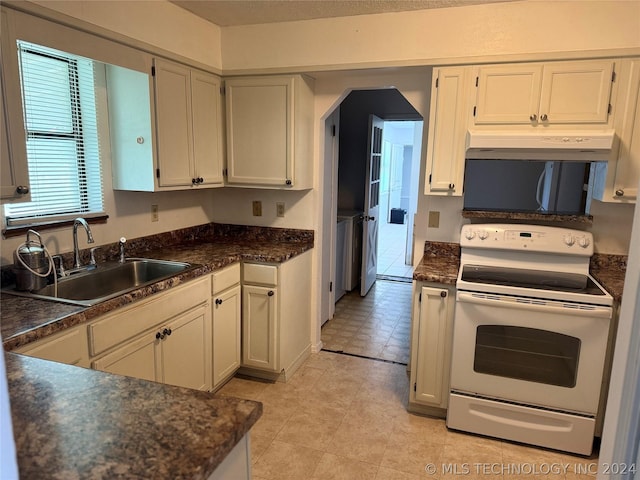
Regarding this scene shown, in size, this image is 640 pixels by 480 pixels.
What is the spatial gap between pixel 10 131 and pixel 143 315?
3.04 feet

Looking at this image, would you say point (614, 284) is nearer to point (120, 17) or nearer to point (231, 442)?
point (231, 442)

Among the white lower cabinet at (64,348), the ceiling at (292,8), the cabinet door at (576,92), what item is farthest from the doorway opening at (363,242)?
the white lower cabinet at (64,348)

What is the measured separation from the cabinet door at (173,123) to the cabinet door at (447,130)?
59.8 inches

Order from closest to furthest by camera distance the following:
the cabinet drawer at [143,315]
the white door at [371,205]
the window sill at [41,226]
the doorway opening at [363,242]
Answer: the cabinet drawer at [143,315]
the window sill at [41,226]
the doorway opening at [363,242]
the white door at [371,205]

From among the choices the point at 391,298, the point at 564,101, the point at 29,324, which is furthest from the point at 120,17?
the point at 391,298

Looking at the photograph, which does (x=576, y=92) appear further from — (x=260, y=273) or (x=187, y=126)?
(x=187, y=126)

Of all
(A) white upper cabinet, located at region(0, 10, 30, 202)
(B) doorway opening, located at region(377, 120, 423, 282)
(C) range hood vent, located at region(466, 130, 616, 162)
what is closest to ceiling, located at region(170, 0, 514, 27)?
(C) range hood vent, located at region(466, 130, 616, 162)

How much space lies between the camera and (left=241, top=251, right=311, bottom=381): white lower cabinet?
2.79 m

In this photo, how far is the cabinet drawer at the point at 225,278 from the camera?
8.32ft

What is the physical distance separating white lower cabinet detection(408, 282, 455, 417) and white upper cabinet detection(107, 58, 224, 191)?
5.36 ft

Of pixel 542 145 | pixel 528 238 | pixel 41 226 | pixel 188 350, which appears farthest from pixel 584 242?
pixel 41 226

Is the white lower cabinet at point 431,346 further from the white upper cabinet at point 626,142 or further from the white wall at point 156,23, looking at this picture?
the white wall at point 156,23

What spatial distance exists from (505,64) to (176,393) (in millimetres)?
2395

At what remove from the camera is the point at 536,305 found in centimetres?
218
